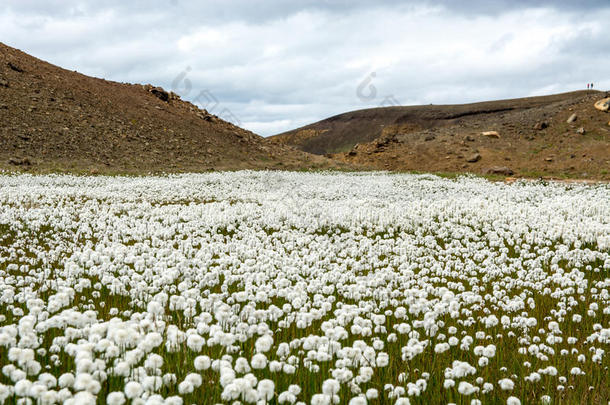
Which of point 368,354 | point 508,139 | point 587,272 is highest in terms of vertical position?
point 508,139

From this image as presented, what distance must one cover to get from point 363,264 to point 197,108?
59941 mm

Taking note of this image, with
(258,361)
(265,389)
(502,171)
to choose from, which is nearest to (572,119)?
(502,171)

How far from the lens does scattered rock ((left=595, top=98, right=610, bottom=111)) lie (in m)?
49.5

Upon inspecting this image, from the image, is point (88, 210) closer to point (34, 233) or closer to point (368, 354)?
point (34, 233)

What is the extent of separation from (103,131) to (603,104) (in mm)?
56029

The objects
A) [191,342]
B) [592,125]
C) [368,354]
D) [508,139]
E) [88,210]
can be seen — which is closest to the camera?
[191,342]

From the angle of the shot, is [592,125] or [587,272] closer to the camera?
[587,272]

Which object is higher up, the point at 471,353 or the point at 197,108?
the point at 197,108

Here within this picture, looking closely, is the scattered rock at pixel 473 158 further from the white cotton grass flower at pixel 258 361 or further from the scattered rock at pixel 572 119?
the white cotton grass flower at pixel 258 361

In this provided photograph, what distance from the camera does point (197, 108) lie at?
63.8 meters

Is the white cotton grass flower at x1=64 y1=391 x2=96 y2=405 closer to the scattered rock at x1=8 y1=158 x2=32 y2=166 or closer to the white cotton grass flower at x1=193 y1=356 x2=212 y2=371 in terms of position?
the white cotton grass flower at x1=193 y1=356 x2=212 y2=371

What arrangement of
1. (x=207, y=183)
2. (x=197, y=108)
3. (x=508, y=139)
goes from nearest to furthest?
(x=207, y=183) < (x=508, y=139) < (x=197, y=108)

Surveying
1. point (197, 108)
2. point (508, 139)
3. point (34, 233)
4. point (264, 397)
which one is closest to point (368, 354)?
point (264, 397)

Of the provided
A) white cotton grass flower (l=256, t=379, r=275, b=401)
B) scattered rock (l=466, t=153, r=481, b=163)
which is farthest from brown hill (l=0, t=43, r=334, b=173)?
white cotton grass flower (l=256, t=379, r=275, b=401)
